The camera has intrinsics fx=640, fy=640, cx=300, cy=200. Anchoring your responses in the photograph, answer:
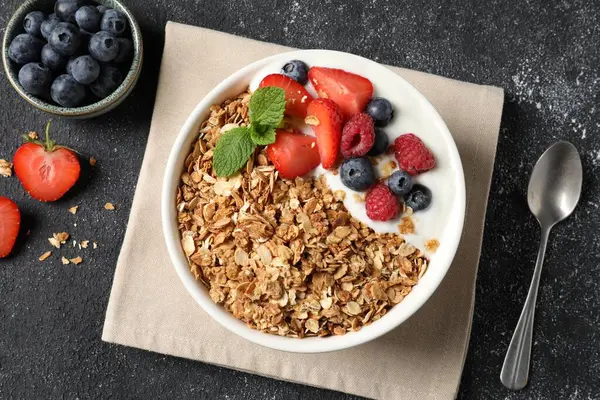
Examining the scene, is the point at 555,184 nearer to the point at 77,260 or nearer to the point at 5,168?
the point at 77,260

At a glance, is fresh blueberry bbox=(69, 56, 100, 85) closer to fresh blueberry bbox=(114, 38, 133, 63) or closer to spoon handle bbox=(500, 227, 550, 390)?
fresh blueberry bbox=(114, 38, 133, 63)

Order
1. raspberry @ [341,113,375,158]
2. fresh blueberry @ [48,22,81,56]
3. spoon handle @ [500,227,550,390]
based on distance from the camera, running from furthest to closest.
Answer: spoon handle @ [500,227,550,390]
fresh blueberry @ [48,22,81,56]
raspberry @ [341,113,375,158]

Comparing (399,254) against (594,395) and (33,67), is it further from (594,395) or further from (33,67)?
(33,67)

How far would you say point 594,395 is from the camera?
1517 mm

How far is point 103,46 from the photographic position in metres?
1.39

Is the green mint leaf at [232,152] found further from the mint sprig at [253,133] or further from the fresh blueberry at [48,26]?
the fresh blueberry at [48,26]

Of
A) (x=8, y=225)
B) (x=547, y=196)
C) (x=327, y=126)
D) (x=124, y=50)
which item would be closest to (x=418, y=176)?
(x=327, y=126)

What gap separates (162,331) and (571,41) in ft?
3.95

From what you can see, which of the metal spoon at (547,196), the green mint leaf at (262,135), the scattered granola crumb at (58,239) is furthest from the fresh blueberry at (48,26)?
the metal spoon at (547,196)

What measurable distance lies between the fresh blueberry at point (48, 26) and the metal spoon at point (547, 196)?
45.4 inches

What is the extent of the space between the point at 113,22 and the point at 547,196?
1076 mm

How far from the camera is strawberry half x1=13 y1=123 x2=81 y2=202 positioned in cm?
151

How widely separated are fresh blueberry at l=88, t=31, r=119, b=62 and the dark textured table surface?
0.50ft

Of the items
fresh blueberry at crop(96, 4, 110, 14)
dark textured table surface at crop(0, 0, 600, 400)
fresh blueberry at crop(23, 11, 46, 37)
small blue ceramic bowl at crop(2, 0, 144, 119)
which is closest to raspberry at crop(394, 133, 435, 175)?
dark textured table surface at crop(0, 0, 600, 400)
